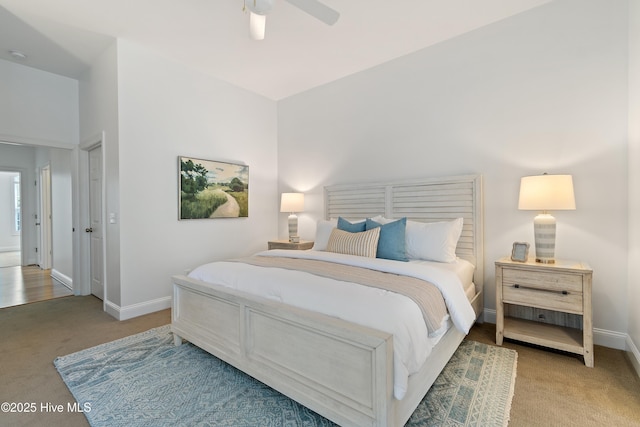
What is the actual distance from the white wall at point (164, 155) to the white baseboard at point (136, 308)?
1 centimetres

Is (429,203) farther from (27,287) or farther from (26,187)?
(26,187)

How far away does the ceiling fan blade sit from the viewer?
6.49ft

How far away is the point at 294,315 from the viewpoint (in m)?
1.62

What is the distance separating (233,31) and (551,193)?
3.23 metres

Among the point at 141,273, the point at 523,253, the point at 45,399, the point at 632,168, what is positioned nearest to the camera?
the point at 45,399

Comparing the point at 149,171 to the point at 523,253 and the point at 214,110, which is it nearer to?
the point at 214,110

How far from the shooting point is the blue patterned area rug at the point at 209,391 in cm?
161

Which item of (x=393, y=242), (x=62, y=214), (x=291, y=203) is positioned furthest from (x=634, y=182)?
(x=62, y=214)

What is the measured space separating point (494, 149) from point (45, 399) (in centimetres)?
400

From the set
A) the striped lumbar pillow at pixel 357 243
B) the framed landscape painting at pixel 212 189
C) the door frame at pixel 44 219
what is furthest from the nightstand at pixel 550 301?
the door frame at pixel 44 219

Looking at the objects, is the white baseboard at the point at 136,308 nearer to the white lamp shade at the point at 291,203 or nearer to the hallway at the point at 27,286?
the hallway at the point at 27,286

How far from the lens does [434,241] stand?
9.04 ft

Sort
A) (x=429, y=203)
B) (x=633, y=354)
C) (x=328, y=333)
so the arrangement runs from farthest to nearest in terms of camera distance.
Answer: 1. (x=429, y=203)
2. (x=633, y=354)
3. (x=328, y=333)

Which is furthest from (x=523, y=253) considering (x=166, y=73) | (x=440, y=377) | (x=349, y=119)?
(x=166, y=73)
